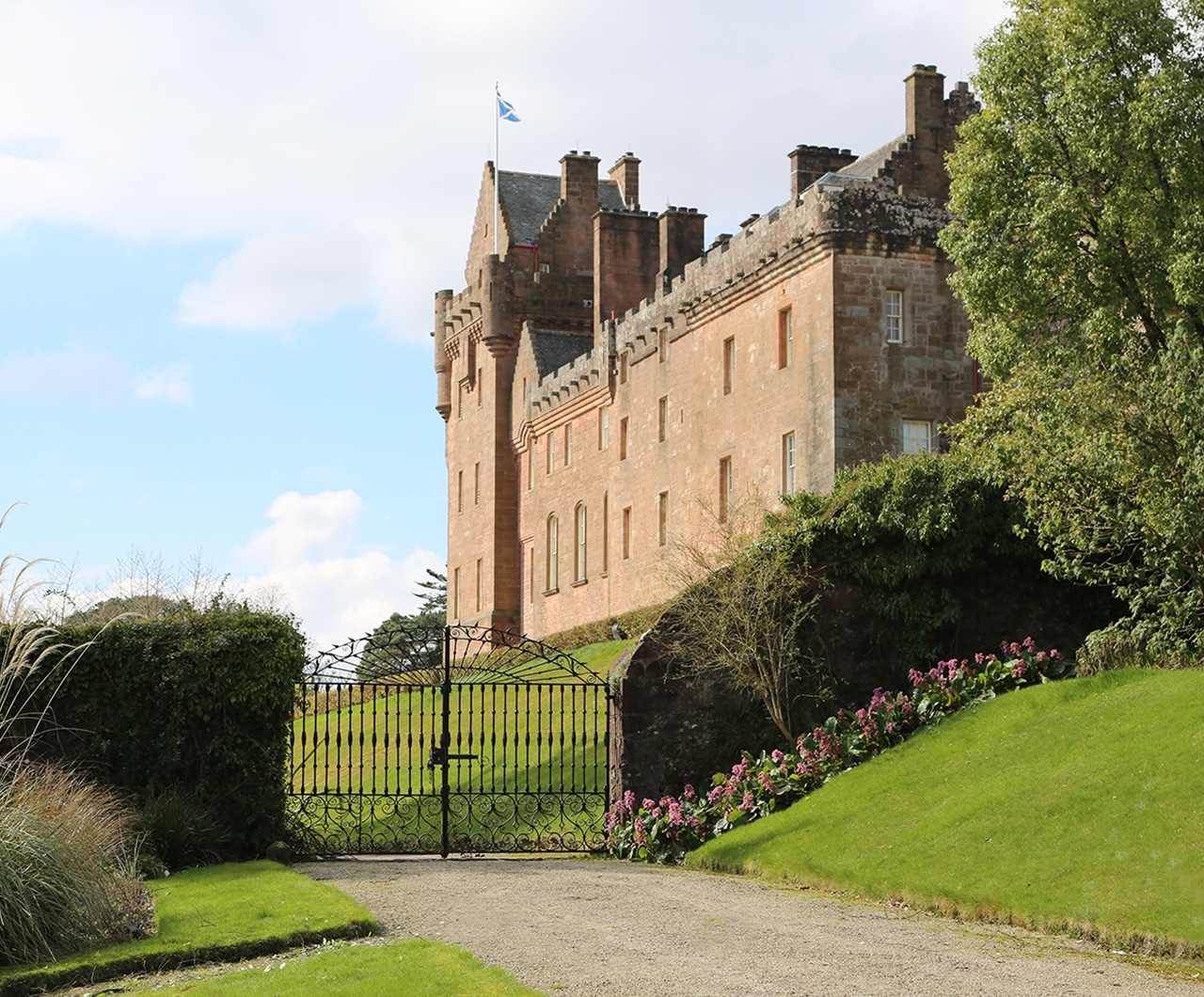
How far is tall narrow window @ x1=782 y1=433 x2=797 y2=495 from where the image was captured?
3052 centimetres

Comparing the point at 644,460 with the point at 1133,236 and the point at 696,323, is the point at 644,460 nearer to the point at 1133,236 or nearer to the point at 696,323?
the point at 696,323

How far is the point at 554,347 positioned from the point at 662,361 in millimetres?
12093

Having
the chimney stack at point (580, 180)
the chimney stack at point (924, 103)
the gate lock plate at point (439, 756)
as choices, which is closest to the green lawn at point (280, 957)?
the gate lock plate at point (439, 756)

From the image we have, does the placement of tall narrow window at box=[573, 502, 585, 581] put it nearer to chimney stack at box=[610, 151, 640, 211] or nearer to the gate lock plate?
chimney stack at box=[610, 151, 640, 211]

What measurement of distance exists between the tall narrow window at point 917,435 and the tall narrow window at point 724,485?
16.7 ft

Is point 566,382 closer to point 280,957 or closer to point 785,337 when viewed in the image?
point 785,337

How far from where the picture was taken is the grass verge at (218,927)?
396 inches

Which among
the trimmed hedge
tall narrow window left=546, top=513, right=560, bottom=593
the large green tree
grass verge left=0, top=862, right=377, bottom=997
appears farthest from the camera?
tall narrow window left=546, top=513, right=560, bottom=593

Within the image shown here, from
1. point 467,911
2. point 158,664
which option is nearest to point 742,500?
point 158,664

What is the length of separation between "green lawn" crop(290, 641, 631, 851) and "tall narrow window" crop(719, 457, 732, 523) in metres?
3.59

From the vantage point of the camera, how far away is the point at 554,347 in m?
49.4

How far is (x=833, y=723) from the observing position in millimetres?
18172

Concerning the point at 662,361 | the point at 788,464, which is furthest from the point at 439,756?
the point at 662,361

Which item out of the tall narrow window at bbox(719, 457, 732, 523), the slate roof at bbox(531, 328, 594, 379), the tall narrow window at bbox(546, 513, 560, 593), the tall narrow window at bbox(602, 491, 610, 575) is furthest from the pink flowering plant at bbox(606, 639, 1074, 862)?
the slate roof at bbox(531, 328, 594, 379)
